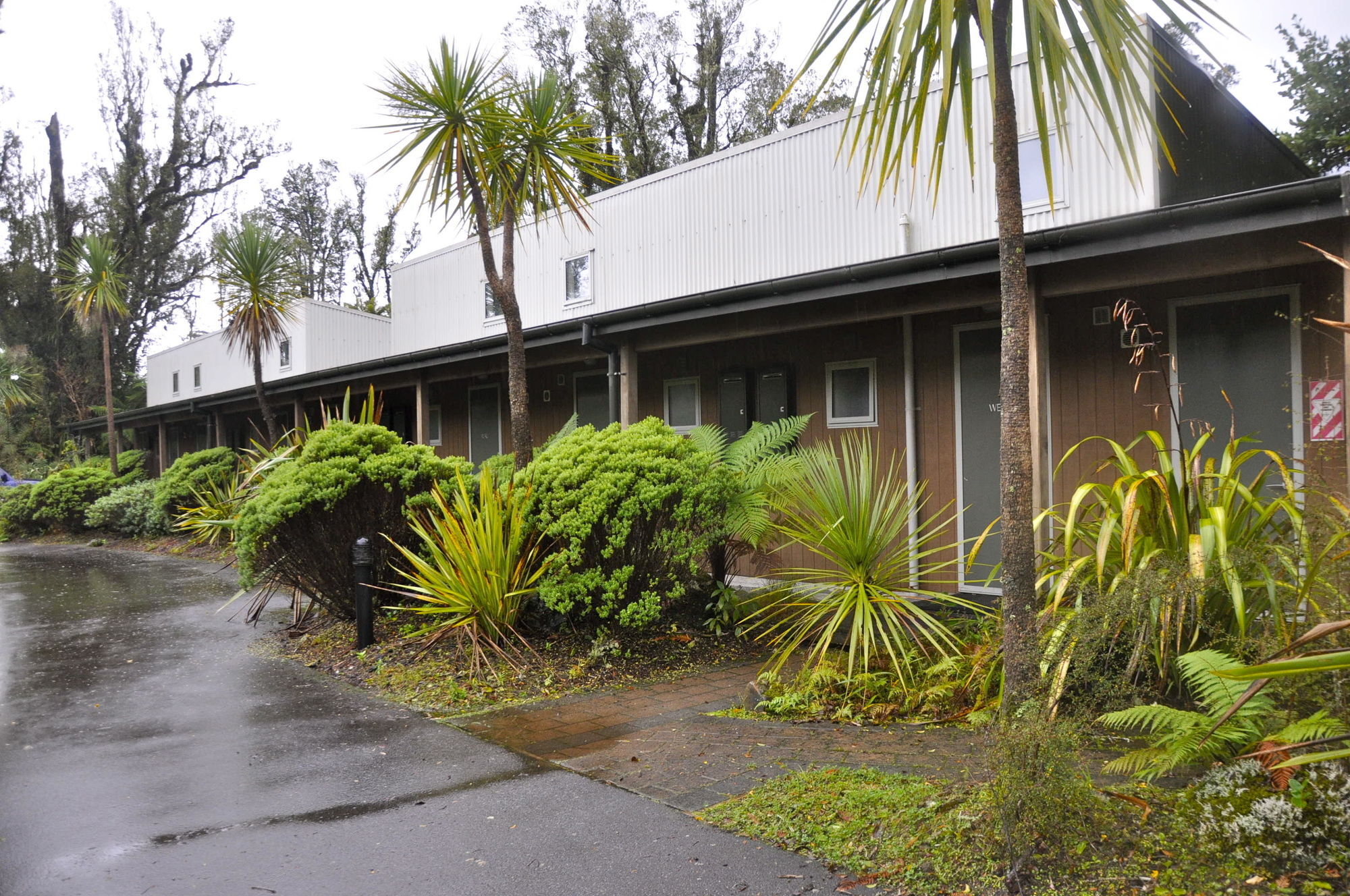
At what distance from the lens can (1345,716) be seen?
3.08 m

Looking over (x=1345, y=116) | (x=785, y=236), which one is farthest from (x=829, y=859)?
(x=1345, y=116)

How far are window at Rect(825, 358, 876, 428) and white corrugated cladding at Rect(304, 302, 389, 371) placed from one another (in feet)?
56.3

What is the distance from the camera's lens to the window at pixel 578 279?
1477cm

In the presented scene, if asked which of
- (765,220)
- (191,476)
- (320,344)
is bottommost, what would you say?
(191,476)

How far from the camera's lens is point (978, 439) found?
877cm

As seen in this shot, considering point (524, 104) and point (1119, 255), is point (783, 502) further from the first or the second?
point (524, 104)

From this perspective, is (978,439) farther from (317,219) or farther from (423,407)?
(317,219)

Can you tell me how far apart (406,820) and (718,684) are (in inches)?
104

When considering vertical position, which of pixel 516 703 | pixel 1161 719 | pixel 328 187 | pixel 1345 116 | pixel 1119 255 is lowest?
pixel 516 703

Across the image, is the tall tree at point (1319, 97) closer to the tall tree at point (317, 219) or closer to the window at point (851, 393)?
the window at point (851, 393)

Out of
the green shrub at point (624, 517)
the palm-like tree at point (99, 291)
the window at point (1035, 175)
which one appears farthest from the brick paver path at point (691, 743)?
the palm-like tree at point (99, 291)

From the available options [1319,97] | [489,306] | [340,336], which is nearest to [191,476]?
[489,306]

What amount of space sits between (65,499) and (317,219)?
23152 mm

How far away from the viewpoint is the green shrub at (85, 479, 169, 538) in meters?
18.4
